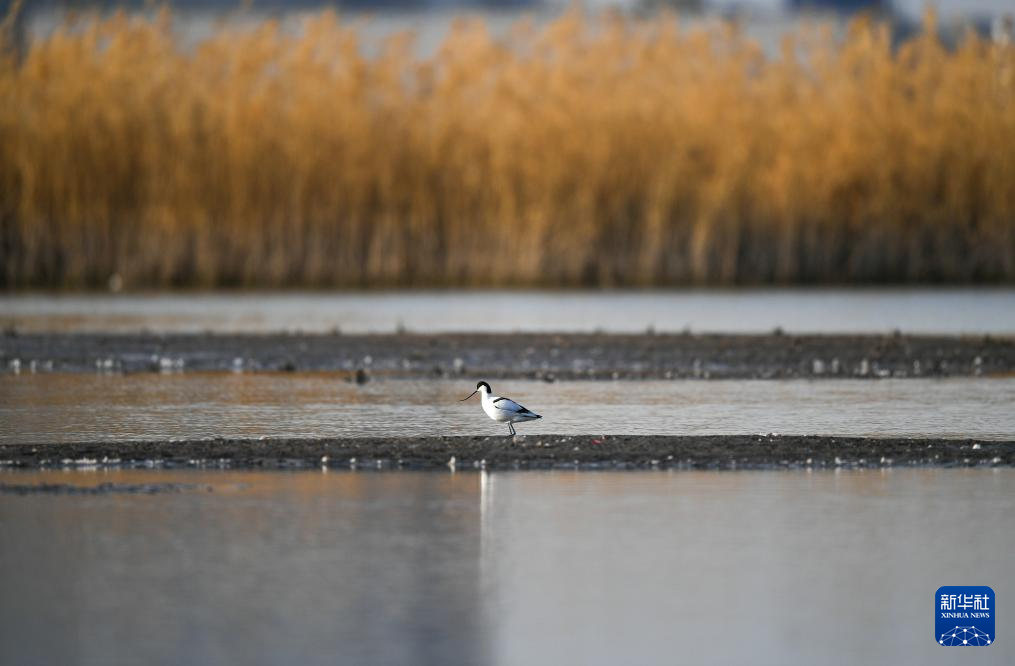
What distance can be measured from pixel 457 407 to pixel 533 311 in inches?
334

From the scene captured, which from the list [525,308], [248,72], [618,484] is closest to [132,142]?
[248,72]

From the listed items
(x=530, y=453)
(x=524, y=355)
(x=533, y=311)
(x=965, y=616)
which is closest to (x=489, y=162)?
(x=533, y=311)

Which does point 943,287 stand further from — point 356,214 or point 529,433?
point 529,433

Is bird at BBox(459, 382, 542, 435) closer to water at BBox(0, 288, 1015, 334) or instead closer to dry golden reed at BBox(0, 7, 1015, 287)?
water at BBox(0, 288, 1015, 334)

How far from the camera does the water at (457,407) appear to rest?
384 inches

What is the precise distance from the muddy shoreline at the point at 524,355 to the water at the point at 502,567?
210 inches

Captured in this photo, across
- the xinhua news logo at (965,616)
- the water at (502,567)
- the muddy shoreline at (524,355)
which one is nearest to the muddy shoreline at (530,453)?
the water at (502,567)

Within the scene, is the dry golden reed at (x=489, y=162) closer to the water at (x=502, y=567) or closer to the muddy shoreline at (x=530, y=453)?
the muddy shoreline at (x=530, y=453)

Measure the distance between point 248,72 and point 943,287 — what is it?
31.6ft

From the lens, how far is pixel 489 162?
22547 mm

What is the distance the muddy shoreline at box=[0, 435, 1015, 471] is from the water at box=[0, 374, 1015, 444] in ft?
1.71

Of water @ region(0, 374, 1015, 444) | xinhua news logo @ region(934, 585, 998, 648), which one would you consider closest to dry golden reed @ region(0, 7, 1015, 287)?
water @ region(0, 374, 1015, 444)

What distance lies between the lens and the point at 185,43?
23.6m

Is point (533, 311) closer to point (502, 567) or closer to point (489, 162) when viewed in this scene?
point (489, 162)
